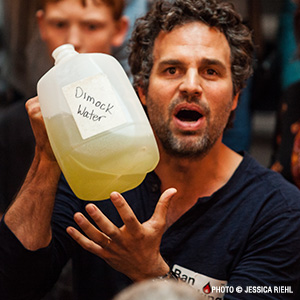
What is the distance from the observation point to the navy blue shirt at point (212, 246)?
109cm

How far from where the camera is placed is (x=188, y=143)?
119 centimetres

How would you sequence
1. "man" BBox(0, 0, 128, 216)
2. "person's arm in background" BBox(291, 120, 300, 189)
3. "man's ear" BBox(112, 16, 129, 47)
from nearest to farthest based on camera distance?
"person's arm in background" BBox(291, 120, 300, 189)
"man" BBox(0, 0, 128, 216)
"man's ear" BBox(112, 16, 129, 47)

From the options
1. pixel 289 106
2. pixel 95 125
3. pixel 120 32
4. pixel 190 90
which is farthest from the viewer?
pixel 120 32

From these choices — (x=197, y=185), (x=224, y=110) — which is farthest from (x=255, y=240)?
(x=224, y=110)

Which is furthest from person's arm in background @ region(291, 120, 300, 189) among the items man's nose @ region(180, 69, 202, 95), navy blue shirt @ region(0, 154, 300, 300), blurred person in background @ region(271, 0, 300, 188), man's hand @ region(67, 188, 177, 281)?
man's hand @ region(67, 188, 177, 281)

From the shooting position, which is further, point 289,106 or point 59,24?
point 59,24

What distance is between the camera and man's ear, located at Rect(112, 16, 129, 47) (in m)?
1.95

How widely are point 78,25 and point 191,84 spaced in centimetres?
85

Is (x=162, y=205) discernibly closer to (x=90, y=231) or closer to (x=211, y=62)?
(x=90, y=231)

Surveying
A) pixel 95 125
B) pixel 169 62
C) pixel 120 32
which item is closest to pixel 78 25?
→ pixel 120 32

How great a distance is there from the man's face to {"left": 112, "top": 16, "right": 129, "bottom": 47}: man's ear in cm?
68

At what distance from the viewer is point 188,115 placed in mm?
1244

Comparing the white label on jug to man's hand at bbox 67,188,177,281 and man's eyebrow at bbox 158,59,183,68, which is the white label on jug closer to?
man's hand at bbox 67,188,177,281

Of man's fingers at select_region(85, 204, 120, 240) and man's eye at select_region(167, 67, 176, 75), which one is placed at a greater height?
man's eye at select_region(167, 67, 176, 75)
